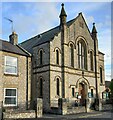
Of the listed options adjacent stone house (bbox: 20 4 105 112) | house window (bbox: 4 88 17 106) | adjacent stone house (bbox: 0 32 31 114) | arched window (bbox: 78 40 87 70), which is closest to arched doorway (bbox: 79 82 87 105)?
adjacent stone house (bbox: 20 4 105 112)

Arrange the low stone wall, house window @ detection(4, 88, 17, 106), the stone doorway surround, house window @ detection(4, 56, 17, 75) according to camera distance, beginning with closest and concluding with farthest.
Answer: the low stone wall
house window @ detection(4, 88, 17, 106)
house window @ detection(4, 56, 17, 75)
the stone doorway surround

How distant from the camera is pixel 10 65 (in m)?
25.2

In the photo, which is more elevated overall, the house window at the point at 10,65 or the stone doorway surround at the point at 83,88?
the house window at the point at 10,65

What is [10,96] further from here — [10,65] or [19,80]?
[10,65]

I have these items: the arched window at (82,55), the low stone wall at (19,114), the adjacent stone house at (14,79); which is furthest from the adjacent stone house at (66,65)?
the low stone wall at (19,114)

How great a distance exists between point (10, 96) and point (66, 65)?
8572 mm

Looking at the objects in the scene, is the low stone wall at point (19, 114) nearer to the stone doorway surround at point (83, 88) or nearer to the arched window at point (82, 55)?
the stone doorway surround at point (83, 88)

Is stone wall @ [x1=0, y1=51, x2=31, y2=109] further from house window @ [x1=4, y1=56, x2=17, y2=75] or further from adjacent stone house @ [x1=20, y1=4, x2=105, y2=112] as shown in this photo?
adjacent stone house @ [x1=20, y1=4, x2=105, y2=112]

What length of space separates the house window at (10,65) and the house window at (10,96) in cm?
208

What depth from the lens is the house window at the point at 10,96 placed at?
24141 millimetres

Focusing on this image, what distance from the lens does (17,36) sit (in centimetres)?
3186

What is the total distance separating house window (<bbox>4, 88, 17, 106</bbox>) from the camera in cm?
2414

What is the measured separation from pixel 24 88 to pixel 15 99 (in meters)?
2.04

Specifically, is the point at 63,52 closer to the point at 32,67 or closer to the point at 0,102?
the point at 32,67
